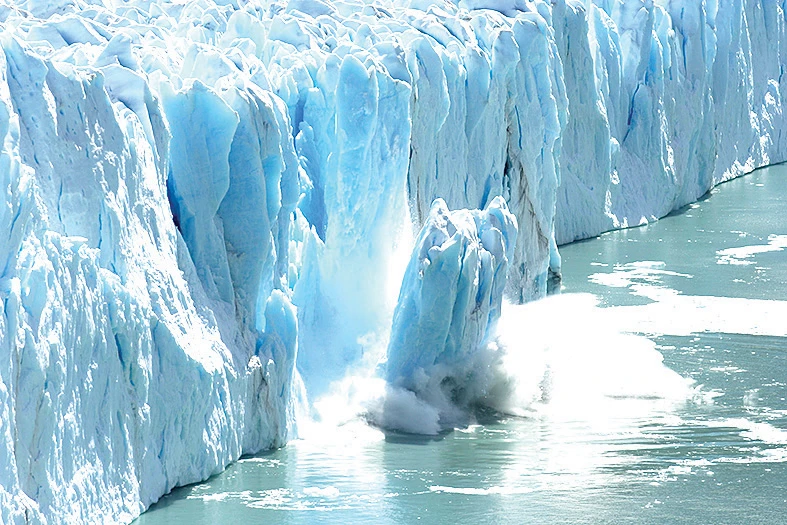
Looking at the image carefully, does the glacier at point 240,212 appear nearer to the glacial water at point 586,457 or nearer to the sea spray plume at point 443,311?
the sea spray plume at point 443,311

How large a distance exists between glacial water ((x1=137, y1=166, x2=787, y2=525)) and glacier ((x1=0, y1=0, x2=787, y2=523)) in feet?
1.39

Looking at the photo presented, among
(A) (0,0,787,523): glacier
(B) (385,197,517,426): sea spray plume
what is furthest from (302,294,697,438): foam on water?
(A) (0,0,787,523): glacier

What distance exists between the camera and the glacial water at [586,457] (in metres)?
9.62

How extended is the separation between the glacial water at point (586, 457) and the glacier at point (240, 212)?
0.42 metres

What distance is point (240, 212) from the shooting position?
34.7 ft

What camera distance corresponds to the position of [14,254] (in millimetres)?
7754

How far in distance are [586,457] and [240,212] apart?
9.20ft

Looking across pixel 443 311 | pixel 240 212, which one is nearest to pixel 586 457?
pixel 443 311

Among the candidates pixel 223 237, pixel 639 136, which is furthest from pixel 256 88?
pixel 639 136

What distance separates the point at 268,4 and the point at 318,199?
3.94m

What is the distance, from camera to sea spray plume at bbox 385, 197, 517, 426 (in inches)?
457

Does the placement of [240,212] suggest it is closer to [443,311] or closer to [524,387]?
[443,311]

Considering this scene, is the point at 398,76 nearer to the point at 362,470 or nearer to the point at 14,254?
the point at 362,470

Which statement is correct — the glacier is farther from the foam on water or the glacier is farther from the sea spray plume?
the foam on water
